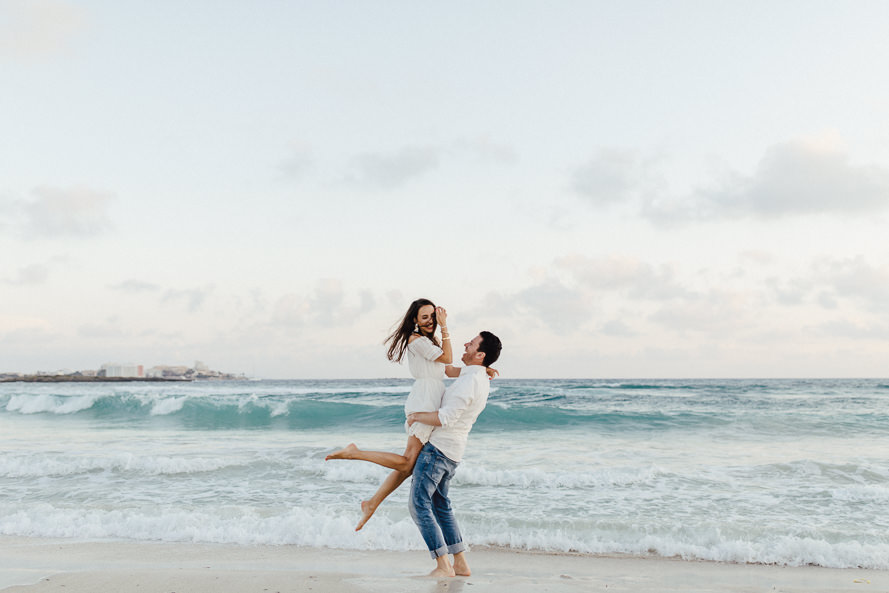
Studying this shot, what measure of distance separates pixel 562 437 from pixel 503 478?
6058 millimetres

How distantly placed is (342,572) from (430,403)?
1.73m

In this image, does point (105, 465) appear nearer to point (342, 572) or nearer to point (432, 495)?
point (342, 572)

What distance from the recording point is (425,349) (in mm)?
4277

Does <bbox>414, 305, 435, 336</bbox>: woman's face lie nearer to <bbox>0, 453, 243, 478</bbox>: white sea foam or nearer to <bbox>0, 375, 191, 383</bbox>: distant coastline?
<bbox>0, 453, 243, 478</bbox>: white sea foam

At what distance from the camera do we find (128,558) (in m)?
5.50

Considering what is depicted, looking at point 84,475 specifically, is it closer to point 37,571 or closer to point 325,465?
point 325,465

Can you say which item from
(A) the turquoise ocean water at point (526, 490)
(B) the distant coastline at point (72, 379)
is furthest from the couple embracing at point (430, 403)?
(B) the distant coastline at point (72, 379)

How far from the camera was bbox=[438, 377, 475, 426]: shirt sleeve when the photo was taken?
4.16 metres

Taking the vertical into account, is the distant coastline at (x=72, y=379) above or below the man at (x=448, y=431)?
below

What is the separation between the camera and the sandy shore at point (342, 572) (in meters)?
4.59

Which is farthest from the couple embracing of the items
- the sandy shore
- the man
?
the sandy shore

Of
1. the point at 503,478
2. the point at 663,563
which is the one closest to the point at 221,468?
the point at 503,478

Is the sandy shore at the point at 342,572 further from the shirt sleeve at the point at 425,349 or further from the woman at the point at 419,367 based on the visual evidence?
the shirt sleeve at the point at 425,349

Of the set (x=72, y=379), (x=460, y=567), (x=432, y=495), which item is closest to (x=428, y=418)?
(x=432, y=495)
